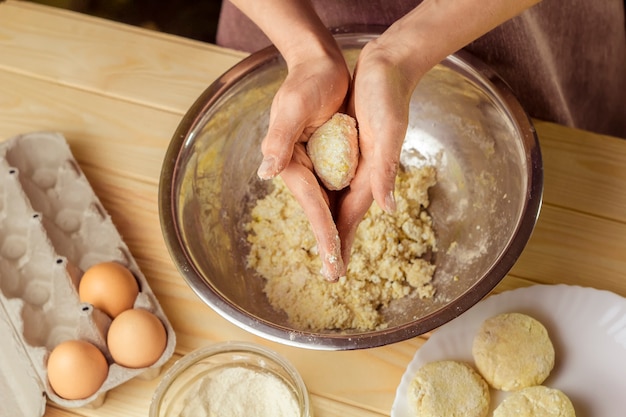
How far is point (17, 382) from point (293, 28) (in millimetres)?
654

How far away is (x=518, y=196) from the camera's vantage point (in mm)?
1096

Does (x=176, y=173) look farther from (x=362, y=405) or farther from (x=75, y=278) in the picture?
(x=362, y=405)

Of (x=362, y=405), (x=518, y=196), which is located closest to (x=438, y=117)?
(x=518, y=196)

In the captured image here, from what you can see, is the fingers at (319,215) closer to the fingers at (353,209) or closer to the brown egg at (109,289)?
the fingers at (353,209)

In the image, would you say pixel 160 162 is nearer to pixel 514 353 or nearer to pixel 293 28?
pixel 293 28

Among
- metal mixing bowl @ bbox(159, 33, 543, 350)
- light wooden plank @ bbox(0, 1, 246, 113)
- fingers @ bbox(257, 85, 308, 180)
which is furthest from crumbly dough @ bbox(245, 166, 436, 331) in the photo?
light wooden plank @ bbox(0, 1, 246, 113)

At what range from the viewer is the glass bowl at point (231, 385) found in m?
1.05

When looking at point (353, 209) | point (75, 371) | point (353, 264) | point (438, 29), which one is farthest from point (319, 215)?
point (75, 371)

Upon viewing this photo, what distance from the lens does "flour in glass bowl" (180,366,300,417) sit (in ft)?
3.45

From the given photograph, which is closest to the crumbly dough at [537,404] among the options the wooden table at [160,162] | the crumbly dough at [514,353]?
the crumbly dough at [514,353]

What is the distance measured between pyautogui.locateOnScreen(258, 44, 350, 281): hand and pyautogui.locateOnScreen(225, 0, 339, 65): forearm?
2 cm

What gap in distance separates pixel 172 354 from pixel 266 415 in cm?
18

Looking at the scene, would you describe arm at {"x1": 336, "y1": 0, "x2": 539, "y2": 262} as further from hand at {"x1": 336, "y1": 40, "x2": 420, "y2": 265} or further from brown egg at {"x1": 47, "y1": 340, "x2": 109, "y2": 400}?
brown egg at {"x1": 47, "y1": 340, "x2": 109, "y2": 400}

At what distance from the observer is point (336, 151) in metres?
1.01
